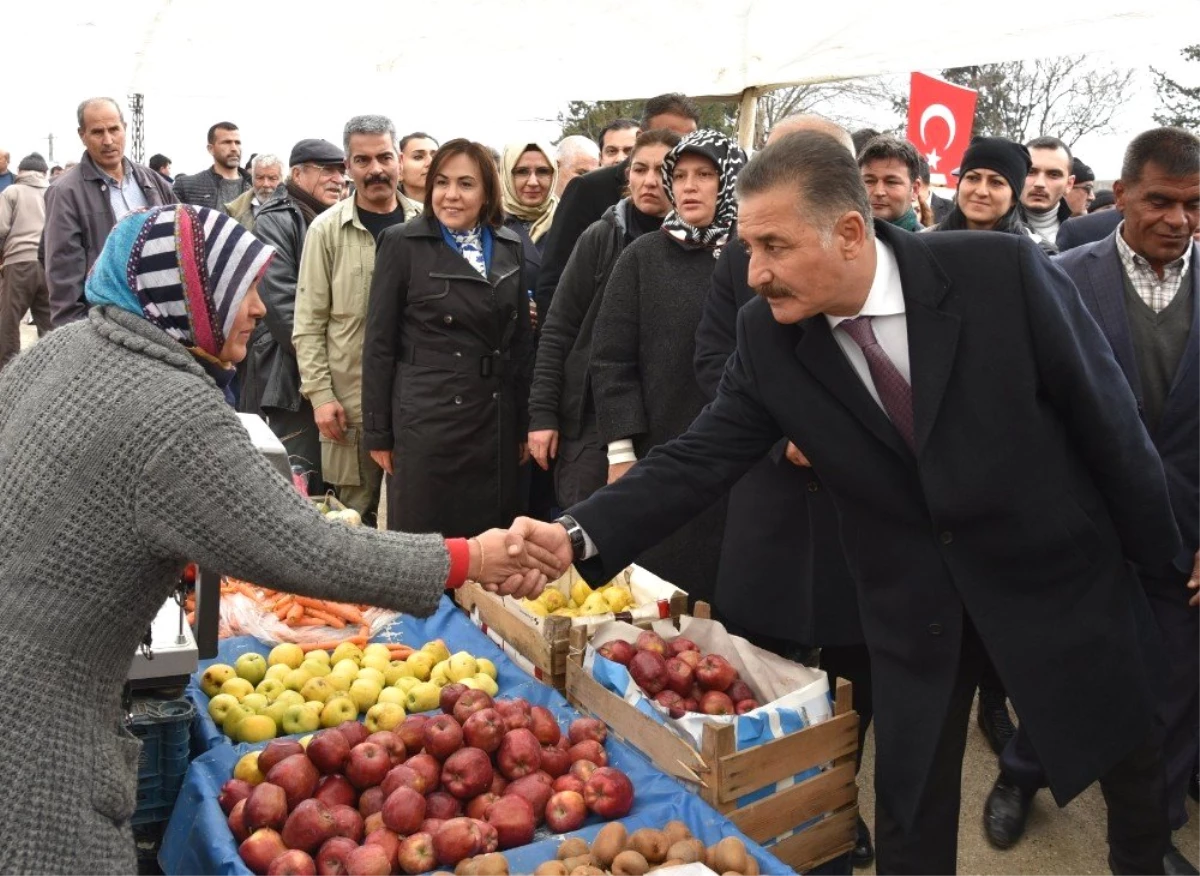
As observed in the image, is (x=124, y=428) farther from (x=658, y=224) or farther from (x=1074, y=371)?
(x=658, y=224)

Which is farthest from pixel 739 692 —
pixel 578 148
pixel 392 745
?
pixel 578 148

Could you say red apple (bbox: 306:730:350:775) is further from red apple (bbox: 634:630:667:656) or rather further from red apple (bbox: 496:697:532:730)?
red apple (bbox: 634:630:667:656)

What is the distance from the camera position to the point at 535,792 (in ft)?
8.47

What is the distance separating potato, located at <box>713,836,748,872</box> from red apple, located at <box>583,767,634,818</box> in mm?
302

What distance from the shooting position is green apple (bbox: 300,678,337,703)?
3088mm

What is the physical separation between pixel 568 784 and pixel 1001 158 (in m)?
2.91

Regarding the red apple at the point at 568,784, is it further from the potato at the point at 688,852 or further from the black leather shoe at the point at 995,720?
the black leather shoe at the point at 995,720

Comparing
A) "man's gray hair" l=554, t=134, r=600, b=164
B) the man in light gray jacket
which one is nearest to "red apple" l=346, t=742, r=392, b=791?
"man's gray hair" l=554, t=134, r=600, b=164

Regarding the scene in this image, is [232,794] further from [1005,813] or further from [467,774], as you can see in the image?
[1005,813]

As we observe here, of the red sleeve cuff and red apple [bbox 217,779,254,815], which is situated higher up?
the red sleeve cuff

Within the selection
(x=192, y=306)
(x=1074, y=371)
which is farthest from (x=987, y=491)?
(x=192, y=306)

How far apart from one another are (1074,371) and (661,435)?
181cm

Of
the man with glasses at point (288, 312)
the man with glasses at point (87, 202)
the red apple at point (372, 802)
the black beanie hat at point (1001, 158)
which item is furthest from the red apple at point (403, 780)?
the man with glasses at point (87, 202)

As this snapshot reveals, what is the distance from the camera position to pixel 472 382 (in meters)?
4.54
